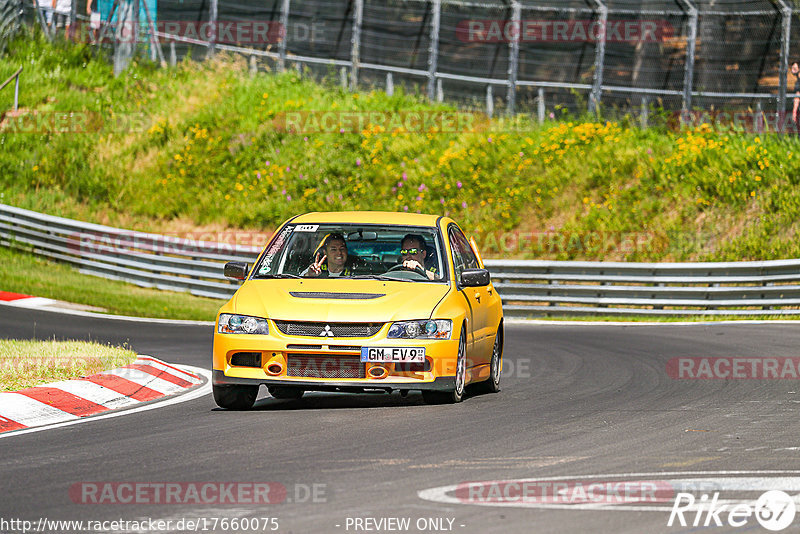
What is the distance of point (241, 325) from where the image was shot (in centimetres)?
970

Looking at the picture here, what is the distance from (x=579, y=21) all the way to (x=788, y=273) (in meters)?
8.56

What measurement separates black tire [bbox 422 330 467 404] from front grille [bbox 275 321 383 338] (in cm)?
81

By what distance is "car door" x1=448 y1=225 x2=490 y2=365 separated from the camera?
1062cm

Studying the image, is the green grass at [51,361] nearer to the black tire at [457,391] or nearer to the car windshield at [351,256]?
the car windshield at [351,256]

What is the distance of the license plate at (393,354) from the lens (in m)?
9.45

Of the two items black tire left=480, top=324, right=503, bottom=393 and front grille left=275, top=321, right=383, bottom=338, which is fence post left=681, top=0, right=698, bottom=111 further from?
front grille left=275, top=321, right=383, bottom=338

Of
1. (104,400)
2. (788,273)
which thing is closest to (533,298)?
(788,273)

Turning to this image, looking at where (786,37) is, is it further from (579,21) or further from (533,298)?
(533,298)

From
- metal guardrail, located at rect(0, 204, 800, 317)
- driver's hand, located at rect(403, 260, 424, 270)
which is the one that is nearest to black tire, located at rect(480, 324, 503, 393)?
driver's hand, located at rect(403, 260, 424, 270)

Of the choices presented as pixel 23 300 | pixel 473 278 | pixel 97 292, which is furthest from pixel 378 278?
pixel 97 292

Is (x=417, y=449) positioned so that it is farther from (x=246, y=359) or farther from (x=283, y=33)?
(x=283, y=33)

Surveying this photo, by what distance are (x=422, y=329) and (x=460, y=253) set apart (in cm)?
204

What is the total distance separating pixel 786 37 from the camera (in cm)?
2538

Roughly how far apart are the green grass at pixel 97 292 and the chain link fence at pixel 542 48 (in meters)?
8.25
